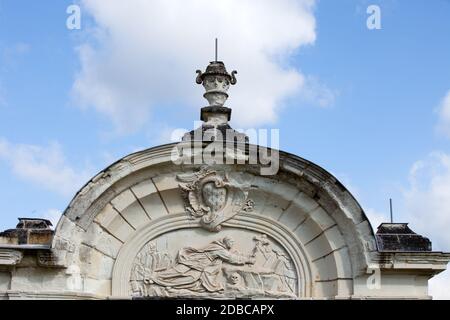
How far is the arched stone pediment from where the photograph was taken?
1152cm

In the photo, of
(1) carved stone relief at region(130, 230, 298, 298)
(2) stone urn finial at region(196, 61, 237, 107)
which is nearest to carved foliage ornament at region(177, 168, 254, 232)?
(1) carved stone relief at region(130, 230, 298, 298)

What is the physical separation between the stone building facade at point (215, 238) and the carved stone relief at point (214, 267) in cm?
2

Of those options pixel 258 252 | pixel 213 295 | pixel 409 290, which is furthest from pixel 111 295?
pixel 409 290

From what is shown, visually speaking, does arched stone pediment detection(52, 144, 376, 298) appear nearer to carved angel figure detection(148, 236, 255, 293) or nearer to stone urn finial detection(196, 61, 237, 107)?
carved angel figure detection(148, 236, 255, 293)

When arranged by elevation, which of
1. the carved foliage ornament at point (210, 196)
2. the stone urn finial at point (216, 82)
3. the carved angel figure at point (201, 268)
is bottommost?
the carved angel figure at point (201, 268)

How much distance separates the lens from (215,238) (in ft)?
39.1

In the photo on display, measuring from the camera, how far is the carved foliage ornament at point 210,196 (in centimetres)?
1186

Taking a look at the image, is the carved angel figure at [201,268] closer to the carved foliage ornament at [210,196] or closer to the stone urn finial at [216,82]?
the carved foliage ornament at [210,196]

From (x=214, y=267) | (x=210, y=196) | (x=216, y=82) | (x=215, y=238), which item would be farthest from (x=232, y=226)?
(x=216, y=82)

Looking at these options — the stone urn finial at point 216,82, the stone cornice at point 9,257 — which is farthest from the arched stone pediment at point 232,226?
the stone urn finial at point 216,82

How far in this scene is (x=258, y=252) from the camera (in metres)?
11.9

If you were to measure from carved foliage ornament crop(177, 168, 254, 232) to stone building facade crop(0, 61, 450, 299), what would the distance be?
15 millimetres

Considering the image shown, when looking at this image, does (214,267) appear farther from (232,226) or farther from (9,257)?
(9,257)
